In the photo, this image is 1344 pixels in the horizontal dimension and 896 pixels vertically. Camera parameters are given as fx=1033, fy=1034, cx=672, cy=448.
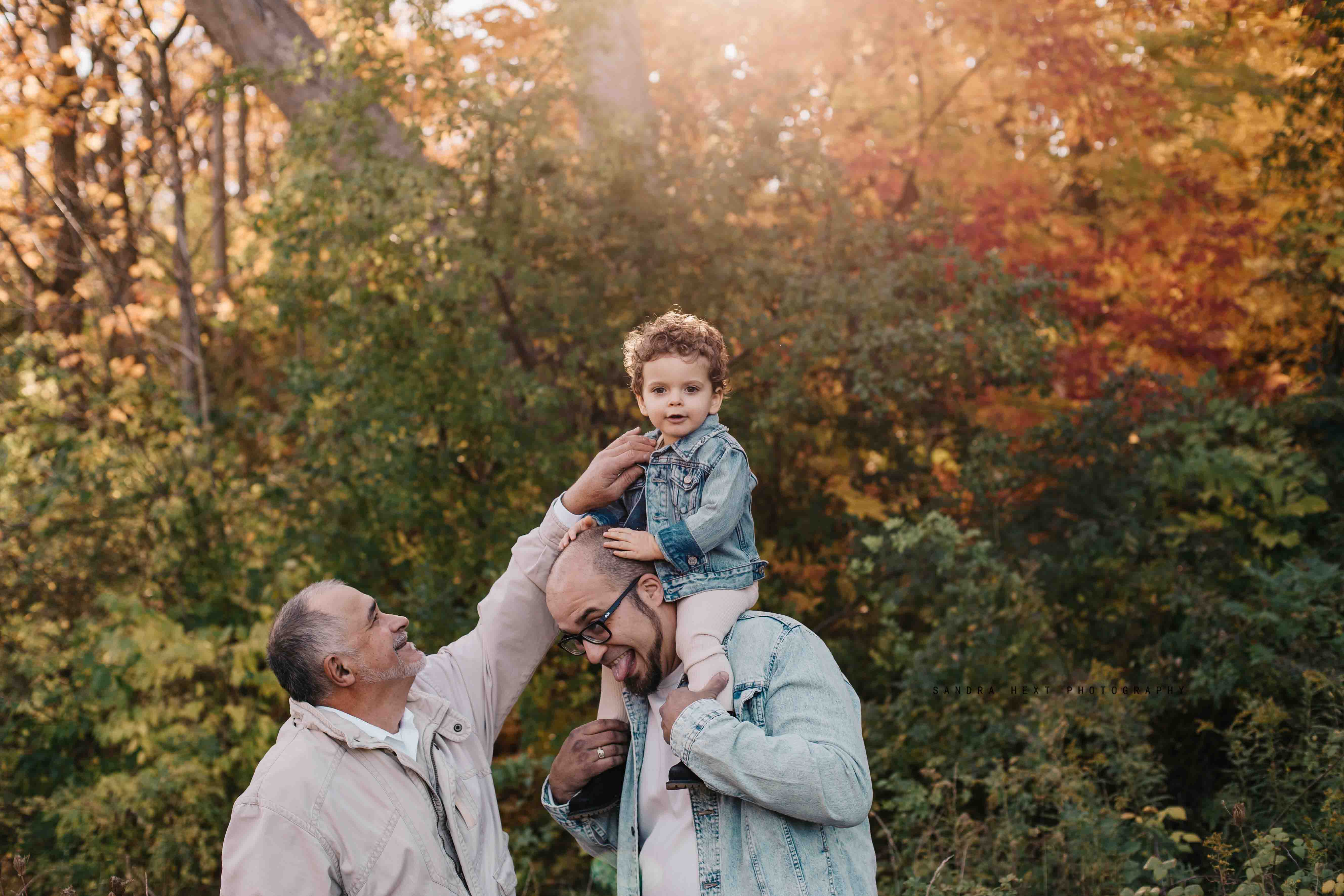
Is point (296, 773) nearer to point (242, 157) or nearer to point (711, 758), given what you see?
point (711, 758)

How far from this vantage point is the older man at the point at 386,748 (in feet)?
6.94

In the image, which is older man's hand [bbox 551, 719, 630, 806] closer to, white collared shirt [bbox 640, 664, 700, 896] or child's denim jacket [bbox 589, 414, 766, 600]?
white collared shirt [bbox 640, 664, 700, 896]

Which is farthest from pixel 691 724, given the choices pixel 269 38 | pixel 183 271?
pixel 183 271

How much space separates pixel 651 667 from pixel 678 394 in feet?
2.38

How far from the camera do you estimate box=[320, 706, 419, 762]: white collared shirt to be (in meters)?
2.31

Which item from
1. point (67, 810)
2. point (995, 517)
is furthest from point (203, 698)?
point (995, 517)

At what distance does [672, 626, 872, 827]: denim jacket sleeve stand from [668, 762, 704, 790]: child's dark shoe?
0.05 metres

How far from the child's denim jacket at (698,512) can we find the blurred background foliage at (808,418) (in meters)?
2.19

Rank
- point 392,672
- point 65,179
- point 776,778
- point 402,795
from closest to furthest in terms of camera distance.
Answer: point 776,778 < point 402,795 < point 392,672 < point 65,179

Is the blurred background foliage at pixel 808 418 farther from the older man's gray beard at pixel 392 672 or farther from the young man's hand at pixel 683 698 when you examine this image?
the older man's gray beard at pixel 392 672

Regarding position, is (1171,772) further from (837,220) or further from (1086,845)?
(837,220)

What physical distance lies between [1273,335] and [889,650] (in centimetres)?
437

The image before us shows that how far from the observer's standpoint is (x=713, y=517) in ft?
8.38

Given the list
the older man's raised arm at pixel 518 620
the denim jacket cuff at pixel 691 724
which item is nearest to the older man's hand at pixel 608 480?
the older man's raised arm at pixel 518 620
